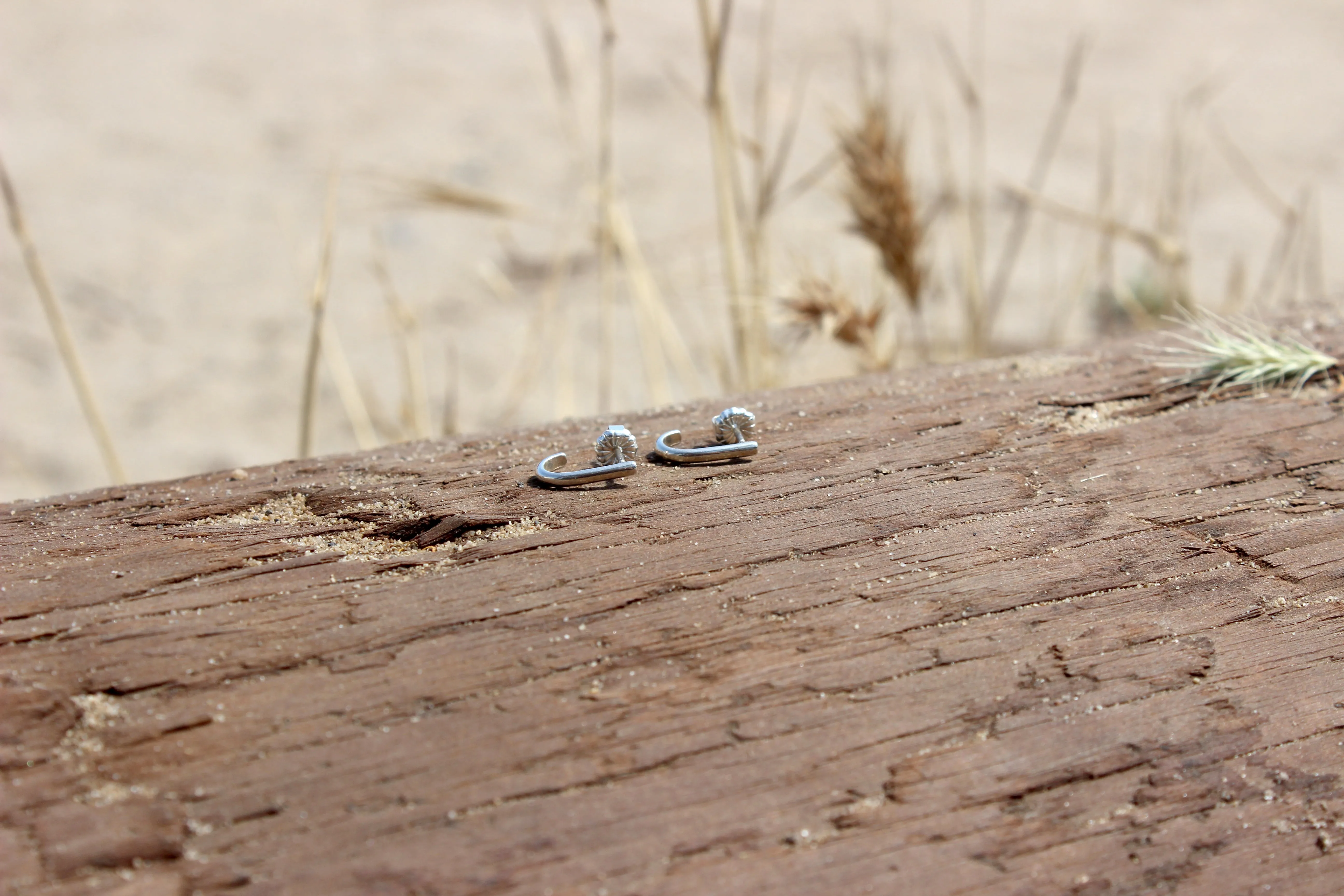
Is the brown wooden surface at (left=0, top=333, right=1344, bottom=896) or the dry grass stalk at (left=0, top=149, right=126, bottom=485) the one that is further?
the dry grass stalk at (left=0, top=149, right=126, bottom=485)

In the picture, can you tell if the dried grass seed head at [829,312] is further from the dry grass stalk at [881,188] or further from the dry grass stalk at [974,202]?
the dry grass stalk at [974,202]

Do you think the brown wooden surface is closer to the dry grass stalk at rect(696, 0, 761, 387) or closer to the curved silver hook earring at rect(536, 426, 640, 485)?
the curved silver hook earring at rect(536, 426, 640, 485)

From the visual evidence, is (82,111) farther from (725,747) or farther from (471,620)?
(725,747)

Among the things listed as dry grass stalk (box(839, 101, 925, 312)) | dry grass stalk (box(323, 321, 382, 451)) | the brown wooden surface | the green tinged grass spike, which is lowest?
the brown wooden surface

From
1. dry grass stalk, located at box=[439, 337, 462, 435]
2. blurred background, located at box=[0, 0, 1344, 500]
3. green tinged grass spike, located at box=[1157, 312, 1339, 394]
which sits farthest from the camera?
dry grass stalk, located at box=[439, 337, 462, 435]

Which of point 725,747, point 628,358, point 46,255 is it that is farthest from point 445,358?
point 725,747

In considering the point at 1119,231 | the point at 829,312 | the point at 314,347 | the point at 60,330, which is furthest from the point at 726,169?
the point at 60,330

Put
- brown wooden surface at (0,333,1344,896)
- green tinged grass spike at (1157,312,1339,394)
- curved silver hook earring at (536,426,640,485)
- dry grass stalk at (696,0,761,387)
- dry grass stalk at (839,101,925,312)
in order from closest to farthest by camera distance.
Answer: brown wooden surface at (0,333,1344,896) → curved silver hook earring at (536,426,640,485) → green tinged grass spike at (1157,312,1339,394) → dry grass stalk at (696,0,761,387) → dry grass stalk at (839,101,925,312)

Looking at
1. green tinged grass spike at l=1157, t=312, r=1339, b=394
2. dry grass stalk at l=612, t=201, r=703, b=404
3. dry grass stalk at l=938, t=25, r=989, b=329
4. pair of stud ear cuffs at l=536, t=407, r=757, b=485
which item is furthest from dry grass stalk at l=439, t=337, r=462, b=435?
green tinged grass spike at l=1157, t=312, r=1339, b=394
